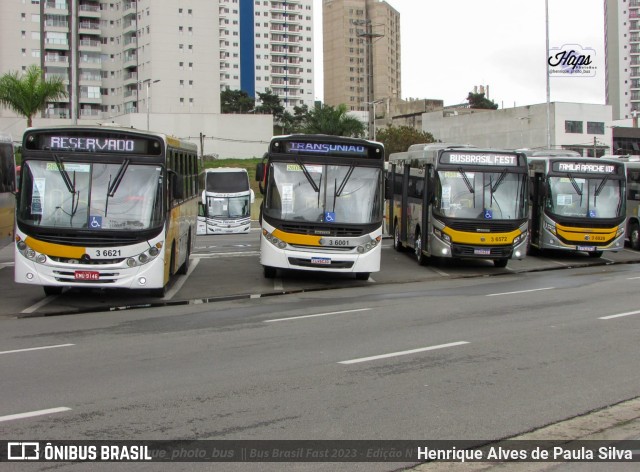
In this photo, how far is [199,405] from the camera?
7.35 metres

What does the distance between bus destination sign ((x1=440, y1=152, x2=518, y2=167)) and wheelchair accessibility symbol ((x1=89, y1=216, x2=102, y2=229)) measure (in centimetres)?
1030

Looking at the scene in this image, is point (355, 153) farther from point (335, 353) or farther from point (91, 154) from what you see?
point (335, 353)

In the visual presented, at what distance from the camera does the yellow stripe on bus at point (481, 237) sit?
838 inches

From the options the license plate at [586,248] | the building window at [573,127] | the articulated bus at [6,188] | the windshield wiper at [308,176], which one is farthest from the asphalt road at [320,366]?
the building window at [573,127]

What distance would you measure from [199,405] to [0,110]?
9295 cm

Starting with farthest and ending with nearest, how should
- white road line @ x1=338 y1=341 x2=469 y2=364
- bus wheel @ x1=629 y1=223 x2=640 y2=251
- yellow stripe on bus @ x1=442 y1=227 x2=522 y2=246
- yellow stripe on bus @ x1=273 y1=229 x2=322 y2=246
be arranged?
bus wheel @ x1=629 y1=223 x2=640 y2=251 → yellow stripe on bus @ x1=442 y1=227 x2=522 y2=246 → yellow stripe on bus @ x1=273 y1=229 x2=322 y2=246 → white road line @ x1=338 y1=341 x2=469 y2=364

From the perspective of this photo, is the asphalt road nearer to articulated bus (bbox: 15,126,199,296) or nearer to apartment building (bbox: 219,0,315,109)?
articulated bus (bbox: 15,126,199,296)

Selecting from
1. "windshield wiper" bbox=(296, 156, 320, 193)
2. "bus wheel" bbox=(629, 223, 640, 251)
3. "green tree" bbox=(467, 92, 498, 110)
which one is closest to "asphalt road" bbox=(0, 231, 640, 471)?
"windshield wiper" bbox=(296, 156, 320, 193)

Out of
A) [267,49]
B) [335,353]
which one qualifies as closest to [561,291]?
[335,353]

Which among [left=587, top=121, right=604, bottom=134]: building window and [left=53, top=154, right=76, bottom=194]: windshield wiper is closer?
[left=53, top=154, right=76, bottom=194]: windshield wiper

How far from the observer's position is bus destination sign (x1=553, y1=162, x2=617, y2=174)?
24859mm

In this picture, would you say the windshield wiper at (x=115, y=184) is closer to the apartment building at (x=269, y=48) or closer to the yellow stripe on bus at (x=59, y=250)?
the yellow stripe on bus at (x=59, y=250)

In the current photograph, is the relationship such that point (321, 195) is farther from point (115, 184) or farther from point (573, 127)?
point (573, 127)

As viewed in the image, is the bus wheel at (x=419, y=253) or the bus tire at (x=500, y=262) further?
the bus tire at (x=500, y=262)
